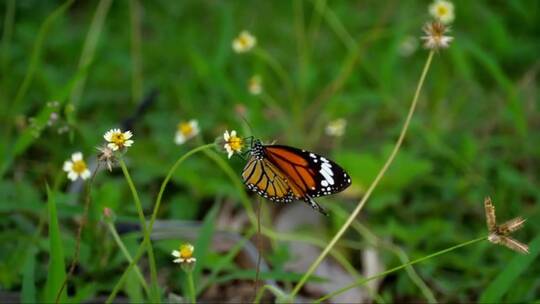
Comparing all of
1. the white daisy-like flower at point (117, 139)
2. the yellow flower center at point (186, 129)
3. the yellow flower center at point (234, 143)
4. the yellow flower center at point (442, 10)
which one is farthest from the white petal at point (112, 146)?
the yellow flower center at point (442, 10)

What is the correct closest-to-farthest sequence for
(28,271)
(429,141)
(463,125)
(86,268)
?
(28,271)
(86,268)
(429,141)
(463,125)

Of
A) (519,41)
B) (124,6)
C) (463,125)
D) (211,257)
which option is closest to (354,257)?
(211,257)

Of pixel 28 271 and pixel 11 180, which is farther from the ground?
pixel 11 180

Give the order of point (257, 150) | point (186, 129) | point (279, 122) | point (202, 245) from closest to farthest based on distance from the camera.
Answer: point (257, 150) < point (202, 245) < point (186, 129) < point (279, 122)

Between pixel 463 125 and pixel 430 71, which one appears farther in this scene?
pixel 430 71

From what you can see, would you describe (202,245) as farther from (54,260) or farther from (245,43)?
(245,43)

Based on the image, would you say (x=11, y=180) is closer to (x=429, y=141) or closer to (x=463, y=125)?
(x=429, y=141)

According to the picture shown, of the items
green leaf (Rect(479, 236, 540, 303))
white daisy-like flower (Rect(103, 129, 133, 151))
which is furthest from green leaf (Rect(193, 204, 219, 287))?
green leaf (Rect(479, 236, 540, 303))

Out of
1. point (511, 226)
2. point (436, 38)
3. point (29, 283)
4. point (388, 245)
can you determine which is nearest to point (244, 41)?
point (388, 245)
